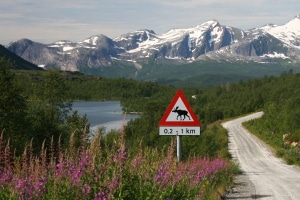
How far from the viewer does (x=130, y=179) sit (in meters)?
7.36

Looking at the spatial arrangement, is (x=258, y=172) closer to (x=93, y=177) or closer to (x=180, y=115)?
(x=180, y=115)

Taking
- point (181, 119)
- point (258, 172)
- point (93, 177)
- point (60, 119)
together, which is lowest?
point (258, 172)

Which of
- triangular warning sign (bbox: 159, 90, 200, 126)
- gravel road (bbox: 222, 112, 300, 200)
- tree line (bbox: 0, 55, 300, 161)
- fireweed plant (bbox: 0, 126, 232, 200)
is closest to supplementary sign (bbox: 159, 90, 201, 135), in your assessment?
triangular warning sign (bbox: 159, 90, 200, 126)

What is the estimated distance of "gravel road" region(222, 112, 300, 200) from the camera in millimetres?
15703

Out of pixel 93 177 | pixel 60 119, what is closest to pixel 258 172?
pixel 93 177

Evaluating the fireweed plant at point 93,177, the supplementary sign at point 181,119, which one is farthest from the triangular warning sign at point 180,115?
the fireweed plant at point 93,177

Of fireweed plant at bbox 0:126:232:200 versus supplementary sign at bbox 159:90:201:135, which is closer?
fireweed plant at bbox 0:126:232:200

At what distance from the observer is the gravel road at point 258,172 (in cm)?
1570

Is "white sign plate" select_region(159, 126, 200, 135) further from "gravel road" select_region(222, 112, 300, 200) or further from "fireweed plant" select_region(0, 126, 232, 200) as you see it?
"gravel road" select_region(222, 112, 300, 200)

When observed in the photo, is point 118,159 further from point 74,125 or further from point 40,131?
point 74,125

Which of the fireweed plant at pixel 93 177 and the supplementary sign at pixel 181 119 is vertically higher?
the supplementary sign at pixel 181 119

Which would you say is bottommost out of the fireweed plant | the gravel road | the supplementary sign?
the gravel road

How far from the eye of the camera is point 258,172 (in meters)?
29.9

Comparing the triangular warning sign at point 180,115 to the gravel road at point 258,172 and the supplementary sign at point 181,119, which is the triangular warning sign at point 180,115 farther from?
the gravel road at point 258,172
